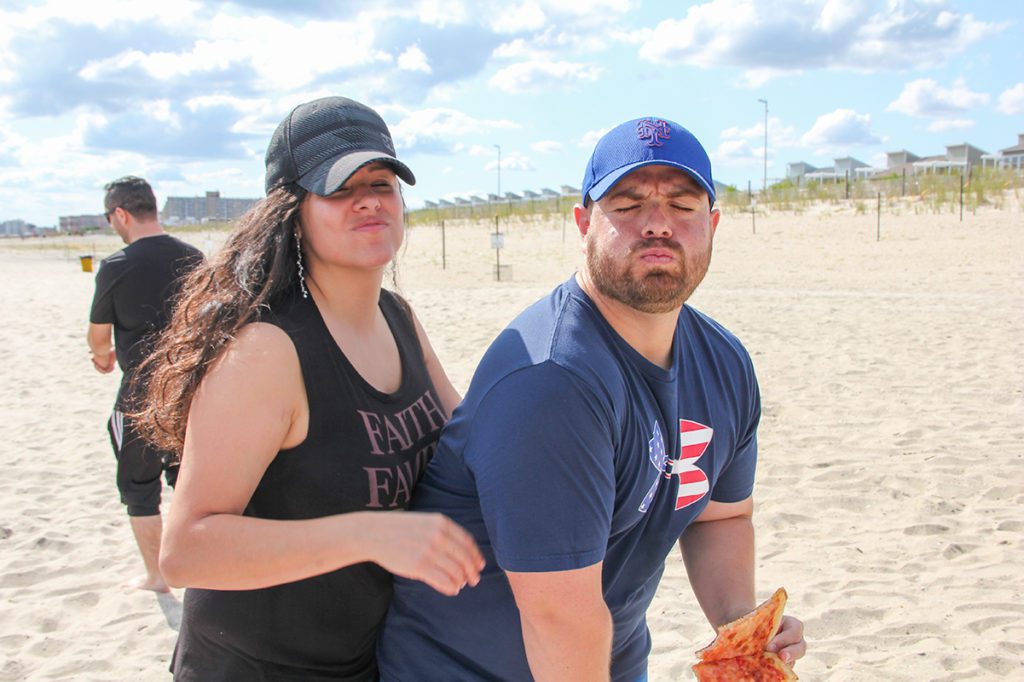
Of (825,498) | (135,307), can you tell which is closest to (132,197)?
(135,307)

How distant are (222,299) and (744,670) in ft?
4.38

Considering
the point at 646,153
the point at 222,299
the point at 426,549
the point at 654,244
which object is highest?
the point at 646,153

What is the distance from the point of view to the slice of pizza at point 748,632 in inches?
66.7

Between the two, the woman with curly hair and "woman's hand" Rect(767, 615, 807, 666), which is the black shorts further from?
"woman's hand" Rect(767, 615, 807, 666)

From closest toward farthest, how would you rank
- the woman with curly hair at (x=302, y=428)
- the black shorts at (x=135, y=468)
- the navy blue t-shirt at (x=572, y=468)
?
the navy blue t-shirt at (x=572, y=468) → the woman with curly hair at (x=302, y=428) → the black shorts at (x=135, y=468)

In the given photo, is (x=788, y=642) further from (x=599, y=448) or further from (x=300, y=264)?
(x=300, y=264)

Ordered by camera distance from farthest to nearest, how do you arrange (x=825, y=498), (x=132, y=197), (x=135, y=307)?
(x=825, y=498), (x=132, y=197), (x=135, y=307)

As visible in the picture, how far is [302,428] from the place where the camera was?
1.57 metres

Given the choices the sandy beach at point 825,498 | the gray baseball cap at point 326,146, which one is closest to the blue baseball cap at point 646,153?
the gray baseball cap at point 326,146

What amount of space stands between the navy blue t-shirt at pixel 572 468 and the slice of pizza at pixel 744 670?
178mm

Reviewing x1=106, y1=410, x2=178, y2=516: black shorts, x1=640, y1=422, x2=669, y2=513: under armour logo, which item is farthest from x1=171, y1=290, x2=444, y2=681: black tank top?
x1=106, y1=410, x2=178, y2=516: black shorts

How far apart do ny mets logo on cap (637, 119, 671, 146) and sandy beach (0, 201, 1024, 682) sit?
2.46 metres

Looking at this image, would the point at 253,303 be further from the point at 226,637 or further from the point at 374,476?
the point at 226,637

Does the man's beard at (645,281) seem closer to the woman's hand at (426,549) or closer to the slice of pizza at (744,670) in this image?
the woman's hand at (426,549)
